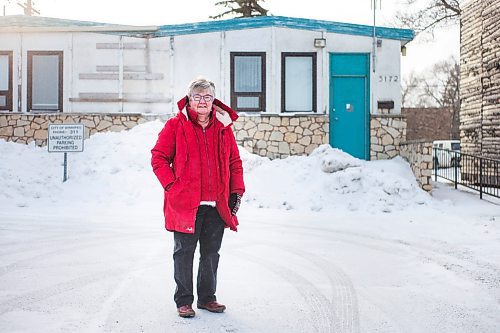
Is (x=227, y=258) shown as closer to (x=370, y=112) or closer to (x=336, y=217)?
(x=336, y=217)

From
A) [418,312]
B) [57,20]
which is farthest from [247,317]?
[57,20]

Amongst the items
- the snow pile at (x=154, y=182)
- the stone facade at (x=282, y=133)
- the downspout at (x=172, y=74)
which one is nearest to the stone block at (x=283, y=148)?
the stone facade at (x=282, y=133)

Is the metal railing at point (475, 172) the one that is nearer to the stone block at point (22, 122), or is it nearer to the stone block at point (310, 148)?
the stone block at point (310, 148)

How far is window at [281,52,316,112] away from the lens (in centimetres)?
1511

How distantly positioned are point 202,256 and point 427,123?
120 ft

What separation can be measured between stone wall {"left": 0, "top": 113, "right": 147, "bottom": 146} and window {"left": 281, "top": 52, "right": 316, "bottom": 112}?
455 cm

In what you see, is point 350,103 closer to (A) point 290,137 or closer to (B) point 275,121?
(A) point 290,137

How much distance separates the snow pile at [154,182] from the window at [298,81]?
2430 millimetres

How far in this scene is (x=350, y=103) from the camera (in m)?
15.1

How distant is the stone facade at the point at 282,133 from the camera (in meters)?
14.8

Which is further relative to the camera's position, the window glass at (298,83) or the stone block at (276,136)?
the window glass at (298,83)

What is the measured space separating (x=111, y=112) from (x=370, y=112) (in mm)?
8037

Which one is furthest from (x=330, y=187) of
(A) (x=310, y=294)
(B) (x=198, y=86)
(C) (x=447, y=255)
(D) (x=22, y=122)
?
(D) (x=22, y=122)

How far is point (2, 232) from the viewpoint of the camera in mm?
7590
